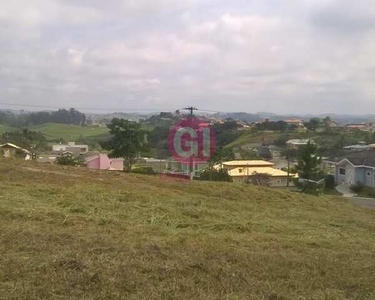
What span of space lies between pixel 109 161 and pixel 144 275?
96.4ft

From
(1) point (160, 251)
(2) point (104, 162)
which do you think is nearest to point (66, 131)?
(2) point (104, 162)

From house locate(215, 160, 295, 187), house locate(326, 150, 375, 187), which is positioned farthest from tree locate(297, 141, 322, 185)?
house locate(326, 150, 375, 187)

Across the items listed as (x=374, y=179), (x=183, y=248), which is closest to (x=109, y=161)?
(x=374, y=179)

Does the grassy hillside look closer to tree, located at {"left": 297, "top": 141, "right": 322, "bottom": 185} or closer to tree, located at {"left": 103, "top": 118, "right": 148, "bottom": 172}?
tree, located at {"left": 103, "top": 118, "right": 148, "bottom": 172}

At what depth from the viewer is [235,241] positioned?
4906 mm

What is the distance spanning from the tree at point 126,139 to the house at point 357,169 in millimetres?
17724

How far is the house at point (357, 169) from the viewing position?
3022 cm

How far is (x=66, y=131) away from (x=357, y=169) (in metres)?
53.1

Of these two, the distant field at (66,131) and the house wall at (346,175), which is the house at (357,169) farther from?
the distant field at (66,131)

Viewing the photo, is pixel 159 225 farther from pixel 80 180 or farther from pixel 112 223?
pixel 80 180

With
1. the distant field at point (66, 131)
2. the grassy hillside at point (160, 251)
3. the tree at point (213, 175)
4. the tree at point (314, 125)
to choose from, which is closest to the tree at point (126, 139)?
the tree at point (213, 175)

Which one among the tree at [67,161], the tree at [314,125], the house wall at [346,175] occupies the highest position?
the tree at [314,125]

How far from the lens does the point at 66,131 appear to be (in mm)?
71500

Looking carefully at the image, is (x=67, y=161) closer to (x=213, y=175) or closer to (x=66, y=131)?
(x=213, y=175)
